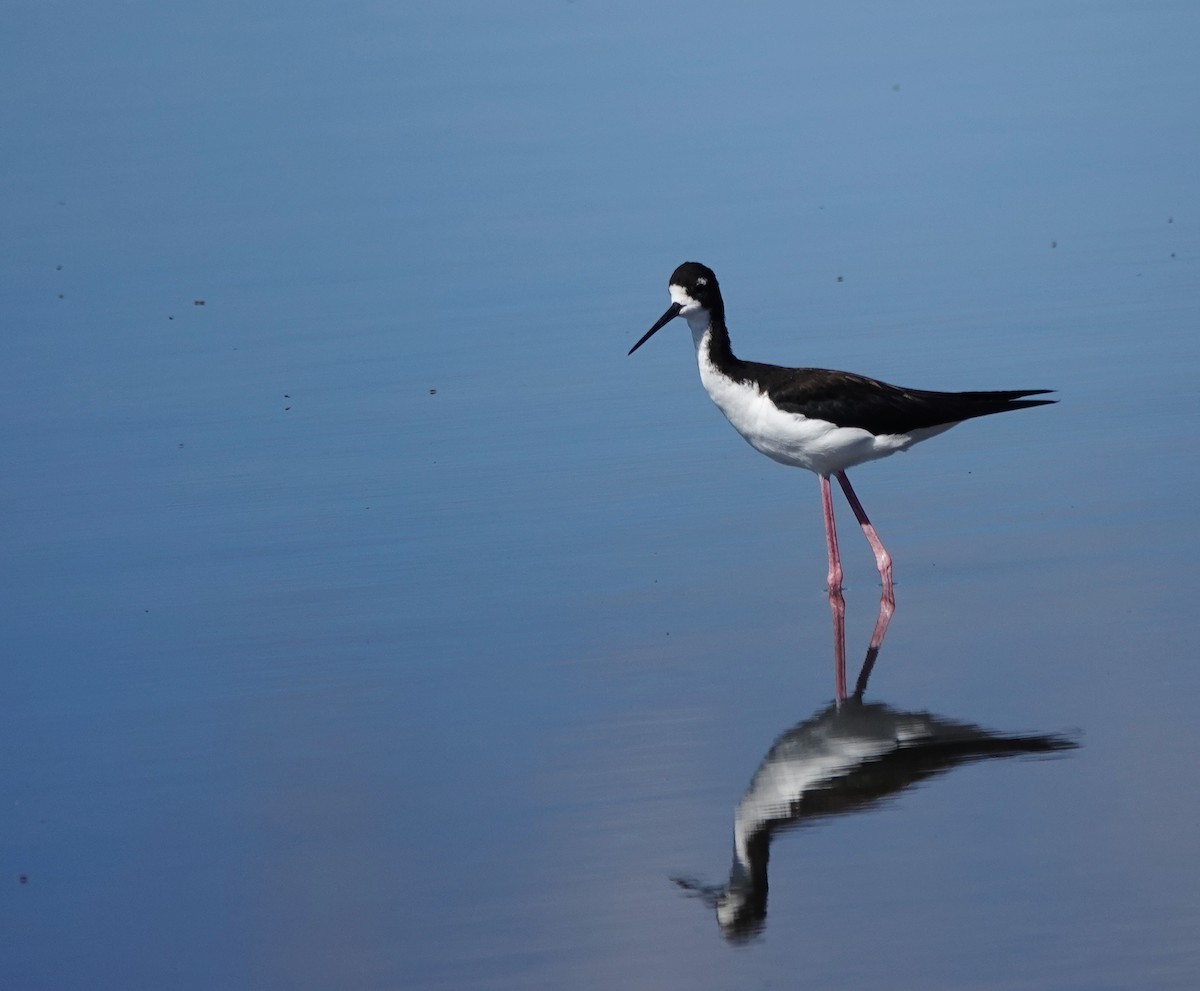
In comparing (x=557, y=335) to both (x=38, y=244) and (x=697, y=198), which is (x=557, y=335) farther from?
(x=38, y=244)

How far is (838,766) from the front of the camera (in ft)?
19.0

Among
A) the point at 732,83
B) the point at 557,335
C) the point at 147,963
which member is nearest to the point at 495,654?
the point at 147,963

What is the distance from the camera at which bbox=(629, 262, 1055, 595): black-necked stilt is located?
25.9 ft

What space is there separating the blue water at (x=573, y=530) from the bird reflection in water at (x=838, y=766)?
0.08 meters

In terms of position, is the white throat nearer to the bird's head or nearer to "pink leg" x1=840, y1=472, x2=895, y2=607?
the bird's head

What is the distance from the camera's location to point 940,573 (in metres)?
7.68

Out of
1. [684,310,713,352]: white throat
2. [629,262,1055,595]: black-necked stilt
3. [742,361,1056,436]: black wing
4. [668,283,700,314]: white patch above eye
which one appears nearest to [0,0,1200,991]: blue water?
[629,262,1055,595]: black-necked stilt

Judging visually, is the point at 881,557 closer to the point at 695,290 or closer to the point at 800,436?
the point at 800,436

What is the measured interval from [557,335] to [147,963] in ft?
23.8

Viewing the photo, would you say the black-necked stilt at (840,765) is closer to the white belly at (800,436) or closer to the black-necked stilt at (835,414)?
the black-necked stilt at (835,414)

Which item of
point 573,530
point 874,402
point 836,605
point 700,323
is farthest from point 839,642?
point 700,323

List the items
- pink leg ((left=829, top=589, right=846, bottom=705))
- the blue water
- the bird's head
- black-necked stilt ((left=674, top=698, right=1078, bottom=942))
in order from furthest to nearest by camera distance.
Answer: the bird's head < pink leg ((left=829, top=589, right=846, bottom=705)) < black-necked stilt ((left=674, top=698, right=1078, bottom=942)) < the blue water

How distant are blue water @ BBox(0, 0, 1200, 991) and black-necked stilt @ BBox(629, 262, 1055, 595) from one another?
0.38 meters

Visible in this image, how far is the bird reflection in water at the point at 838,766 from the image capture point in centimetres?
511
